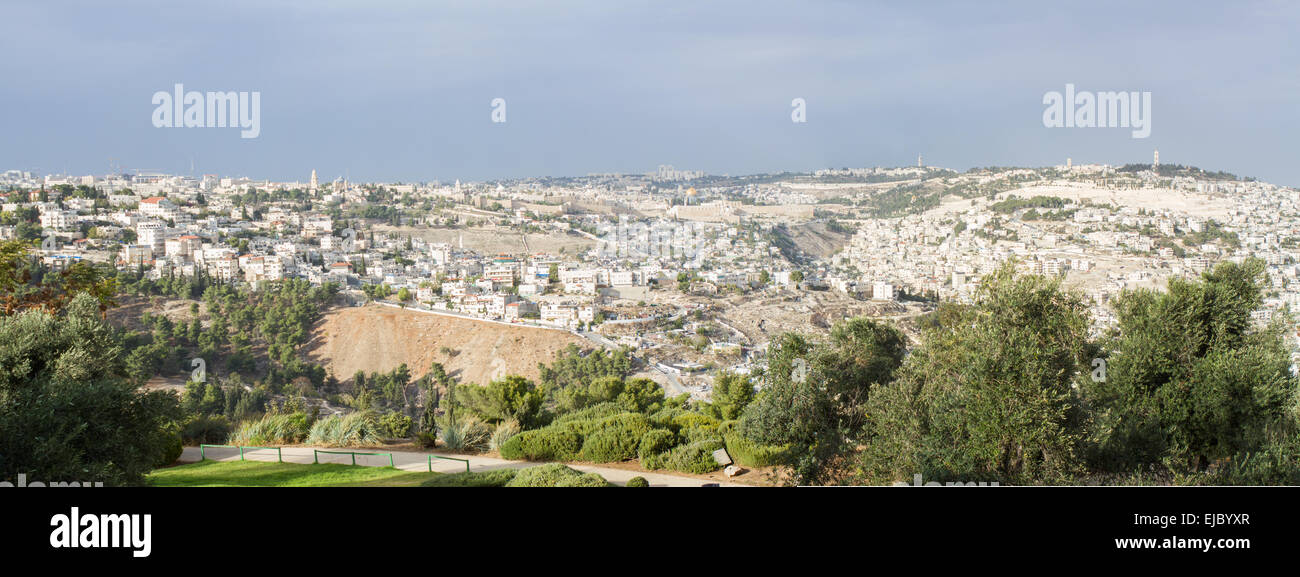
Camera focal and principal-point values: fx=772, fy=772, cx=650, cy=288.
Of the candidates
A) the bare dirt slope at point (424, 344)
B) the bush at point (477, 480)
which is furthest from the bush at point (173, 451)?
the bare dirt slope at point (424, 344)

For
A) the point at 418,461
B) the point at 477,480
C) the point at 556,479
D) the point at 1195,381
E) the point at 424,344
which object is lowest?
the point at 424,344

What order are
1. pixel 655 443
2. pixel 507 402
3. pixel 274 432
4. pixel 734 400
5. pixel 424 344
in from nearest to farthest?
pixel 655 443 < pixel 274 432 < pixel 507 402 < pixel 734 400 < pixel 424 344

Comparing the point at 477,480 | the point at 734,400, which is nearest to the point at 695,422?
the point at 734,400

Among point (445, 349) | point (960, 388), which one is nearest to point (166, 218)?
point (445, 349)

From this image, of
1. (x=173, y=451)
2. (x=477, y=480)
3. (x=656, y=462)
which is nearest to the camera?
(x=477, y=480)

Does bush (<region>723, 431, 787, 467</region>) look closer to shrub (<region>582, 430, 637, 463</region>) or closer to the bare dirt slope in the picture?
shrub (<region>582, 430, 637, 463</region>)

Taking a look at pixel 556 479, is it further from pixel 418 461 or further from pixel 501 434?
pixel 501 434
